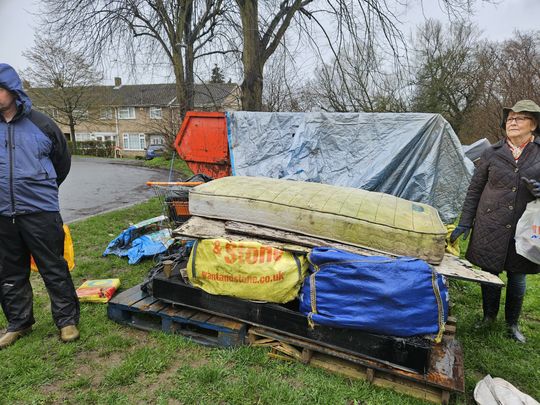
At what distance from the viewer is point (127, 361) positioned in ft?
8.13

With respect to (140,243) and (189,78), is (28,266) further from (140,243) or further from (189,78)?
(189,78)

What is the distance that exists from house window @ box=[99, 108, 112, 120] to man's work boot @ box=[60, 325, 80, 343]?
33.5 metres

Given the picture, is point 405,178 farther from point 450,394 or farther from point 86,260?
point 86,260

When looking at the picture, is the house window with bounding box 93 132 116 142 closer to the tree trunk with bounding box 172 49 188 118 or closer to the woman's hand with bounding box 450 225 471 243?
the tree trunk with bounding box 172 49 188 118

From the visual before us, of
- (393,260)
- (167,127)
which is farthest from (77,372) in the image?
(167,127)

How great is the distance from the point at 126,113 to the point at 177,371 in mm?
39806

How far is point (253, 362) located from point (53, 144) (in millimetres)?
2322

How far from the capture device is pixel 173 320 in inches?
109

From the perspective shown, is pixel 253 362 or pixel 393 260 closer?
pixel 393 260

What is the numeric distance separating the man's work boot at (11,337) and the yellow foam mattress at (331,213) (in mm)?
1696

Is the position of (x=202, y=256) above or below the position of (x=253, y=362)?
above

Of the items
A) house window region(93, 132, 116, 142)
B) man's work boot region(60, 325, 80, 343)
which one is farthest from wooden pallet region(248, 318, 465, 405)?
house window region(93, 132, 116, 142)

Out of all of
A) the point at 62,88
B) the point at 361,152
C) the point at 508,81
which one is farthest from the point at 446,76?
the point at 62,88

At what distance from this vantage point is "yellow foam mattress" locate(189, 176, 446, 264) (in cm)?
240
